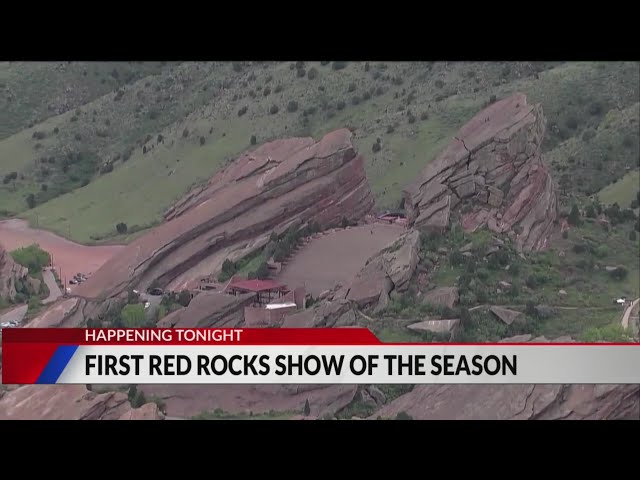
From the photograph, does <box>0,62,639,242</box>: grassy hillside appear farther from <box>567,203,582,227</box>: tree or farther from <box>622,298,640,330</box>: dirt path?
<box>622,298,640,330</box>: dirt path

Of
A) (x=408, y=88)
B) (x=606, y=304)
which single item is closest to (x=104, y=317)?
(x=408, y=88)

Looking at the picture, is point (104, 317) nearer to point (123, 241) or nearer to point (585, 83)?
point (123, 241)

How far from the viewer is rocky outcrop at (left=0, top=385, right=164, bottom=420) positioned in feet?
Answer: 55.4

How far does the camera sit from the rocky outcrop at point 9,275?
17.8 m

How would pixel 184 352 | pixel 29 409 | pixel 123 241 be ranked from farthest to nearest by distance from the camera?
pixel 123 241, pixel 29 409, pixel 184 352

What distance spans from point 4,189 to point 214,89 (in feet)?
11.0

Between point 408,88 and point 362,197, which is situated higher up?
point 408,88

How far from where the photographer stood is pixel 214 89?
19016 millimetres

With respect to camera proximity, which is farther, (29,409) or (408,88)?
(408,88)

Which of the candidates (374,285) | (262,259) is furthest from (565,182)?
(262,259)

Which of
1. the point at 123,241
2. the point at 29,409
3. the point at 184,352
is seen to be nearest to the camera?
the point at 184,352

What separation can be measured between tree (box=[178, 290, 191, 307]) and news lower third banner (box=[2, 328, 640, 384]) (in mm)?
1824

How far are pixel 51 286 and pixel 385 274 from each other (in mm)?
4643

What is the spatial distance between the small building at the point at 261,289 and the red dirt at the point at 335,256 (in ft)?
0.43
